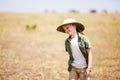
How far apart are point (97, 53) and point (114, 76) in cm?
500

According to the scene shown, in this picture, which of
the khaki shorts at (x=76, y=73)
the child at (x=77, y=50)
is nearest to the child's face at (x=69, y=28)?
the child at (x=77, y=50)

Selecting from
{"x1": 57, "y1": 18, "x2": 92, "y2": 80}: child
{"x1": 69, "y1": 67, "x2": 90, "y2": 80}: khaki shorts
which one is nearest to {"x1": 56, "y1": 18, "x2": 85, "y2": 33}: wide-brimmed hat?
{"x1": 57, "y1": 18, "x2": 92, "y2": 80}: child

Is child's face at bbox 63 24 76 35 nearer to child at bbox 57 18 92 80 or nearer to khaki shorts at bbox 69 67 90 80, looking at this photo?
child at bbox 57 18 92 80

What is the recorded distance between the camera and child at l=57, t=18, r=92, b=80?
551 centimetres

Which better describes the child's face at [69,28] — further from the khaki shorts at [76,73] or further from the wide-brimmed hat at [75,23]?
the khaki shorts at [76,73]

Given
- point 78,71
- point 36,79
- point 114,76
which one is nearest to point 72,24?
point 78,71

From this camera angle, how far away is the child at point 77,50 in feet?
18.1

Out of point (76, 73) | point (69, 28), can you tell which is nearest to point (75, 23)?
point (69, 28)

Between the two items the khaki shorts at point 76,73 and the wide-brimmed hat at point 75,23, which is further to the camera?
the khaki shorts at point 76,73

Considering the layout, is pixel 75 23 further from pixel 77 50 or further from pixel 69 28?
pixel 77 50

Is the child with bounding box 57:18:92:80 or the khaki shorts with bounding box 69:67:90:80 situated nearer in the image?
the child with bounding box 57:18:92:80

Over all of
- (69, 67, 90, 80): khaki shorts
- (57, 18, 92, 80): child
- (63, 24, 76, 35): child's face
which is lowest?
(69, 67, 90, 80): khaki shorts

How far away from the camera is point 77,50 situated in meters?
5.59

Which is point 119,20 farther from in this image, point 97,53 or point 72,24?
point 72,24
